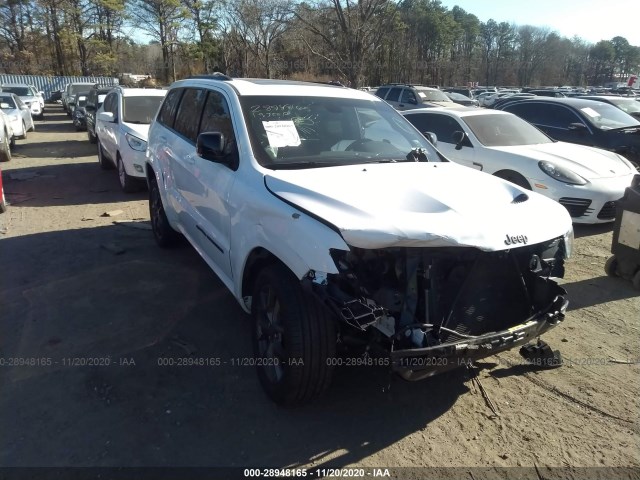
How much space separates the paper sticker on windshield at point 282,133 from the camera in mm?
3631

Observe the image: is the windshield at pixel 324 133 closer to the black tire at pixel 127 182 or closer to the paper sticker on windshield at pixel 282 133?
the paper sticker on windshield at pixel 282 133

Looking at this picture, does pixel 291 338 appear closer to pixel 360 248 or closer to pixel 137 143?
pixel 360 248

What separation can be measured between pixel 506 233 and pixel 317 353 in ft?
4.08

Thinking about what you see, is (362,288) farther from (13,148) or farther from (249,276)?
(13,148)

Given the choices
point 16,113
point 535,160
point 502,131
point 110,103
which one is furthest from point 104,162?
point 535,160

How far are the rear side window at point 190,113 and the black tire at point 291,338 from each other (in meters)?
2.14

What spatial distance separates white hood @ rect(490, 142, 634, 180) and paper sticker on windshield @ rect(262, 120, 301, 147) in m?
4.68

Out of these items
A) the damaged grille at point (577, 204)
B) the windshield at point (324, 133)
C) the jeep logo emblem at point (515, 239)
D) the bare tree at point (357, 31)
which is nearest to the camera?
the jeep logo emblem at point (515, 239)

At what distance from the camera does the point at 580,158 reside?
23.9 feet

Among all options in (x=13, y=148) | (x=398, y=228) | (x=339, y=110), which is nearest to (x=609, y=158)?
(x=339, y=110)

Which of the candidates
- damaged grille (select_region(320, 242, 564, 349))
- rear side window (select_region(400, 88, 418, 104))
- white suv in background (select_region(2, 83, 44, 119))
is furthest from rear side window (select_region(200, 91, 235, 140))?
white suv in background (select_region(2, 83, 44, 119))

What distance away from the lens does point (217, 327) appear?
13.5ft

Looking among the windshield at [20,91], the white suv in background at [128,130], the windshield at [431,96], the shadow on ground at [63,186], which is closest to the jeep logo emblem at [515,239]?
the white suv in background at [128,130]

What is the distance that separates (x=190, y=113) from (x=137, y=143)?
12.8 feet
